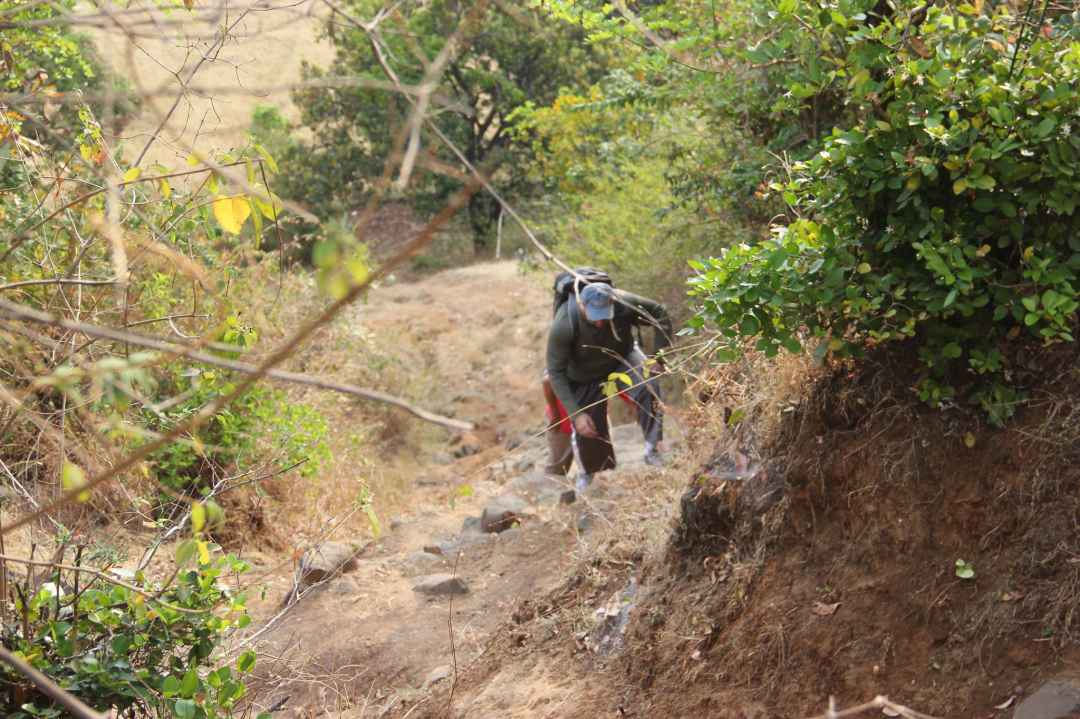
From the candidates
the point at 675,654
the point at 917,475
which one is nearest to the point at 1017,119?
the point at 917,475

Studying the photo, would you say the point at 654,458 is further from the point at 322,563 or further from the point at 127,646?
the point at 127,646

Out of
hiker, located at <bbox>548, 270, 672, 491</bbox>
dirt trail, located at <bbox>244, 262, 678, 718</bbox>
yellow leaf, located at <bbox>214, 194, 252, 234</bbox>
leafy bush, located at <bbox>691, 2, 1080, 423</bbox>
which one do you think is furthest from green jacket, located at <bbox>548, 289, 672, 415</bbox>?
yellow leaf, located at <bbox>214, 194, 252, 234</bbox>

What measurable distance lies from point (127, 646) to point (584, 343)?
14.4 feet

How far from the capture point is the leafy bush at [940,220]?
140 inches

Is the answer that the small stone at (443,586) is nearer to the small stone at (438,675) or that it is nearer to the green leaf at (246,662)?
the small stone at (438,675)

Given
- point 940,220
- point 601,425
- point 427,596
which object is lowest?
point 427,596

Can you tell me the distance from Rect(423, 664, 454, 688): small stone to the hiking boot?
94.2 inches

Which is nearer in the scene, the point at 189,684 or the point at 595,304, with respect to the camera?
the point at 189,684

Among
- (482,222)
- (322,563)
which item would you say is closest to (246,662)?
(322,563)

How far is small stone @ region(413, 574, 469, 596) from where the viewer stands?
6.63 metres

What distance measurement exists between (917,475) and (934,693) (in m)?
0.80

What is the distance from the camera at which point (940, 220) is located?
368cm

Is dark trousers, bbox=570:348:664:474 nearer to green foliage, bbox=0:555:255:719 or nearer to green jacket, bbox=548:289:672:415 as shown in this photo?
green jacket, bbox=548:289:672:415

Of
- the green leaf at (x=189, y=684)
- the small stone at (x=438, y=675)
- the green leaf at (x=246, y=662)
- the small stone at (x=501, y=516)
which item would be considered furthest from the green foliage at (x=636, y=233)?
the green leaf at (x=189, y=684)
